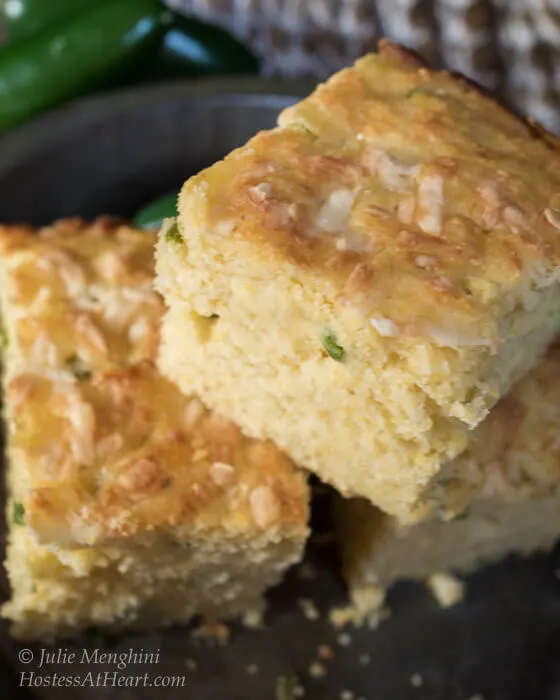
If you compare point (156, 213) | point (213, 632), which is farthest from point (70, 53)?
point (213, 632)

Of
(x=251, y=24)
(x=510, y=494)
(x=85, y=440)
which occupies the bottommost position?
(x=510, y=494)

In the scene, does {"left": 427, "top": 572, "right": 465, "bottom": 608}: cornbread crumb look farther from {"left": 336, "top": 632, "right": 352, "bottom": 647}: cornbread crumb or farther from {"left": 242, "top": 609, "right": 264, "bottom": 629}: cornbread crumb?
{"left": 242, "top": 609, "right": 264, "bottom": 629}: cornbread crumb

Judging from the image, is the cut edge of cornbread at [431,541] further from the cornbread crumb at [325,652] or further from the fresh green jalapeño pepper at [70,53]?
the fresh green jalapeño pepper at [70,53]

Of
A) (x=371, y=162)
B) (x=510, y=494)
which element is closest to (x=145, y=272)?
(x=371, y=162)

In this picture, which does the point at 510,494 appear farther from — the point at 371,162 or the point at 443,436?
the point at 371,162

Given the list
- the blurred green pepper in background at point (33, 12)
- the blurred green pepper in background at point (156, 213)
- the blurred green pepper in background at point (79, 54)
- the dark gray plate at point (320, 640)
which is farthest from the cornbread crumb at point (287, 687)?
the blurred green pepper in background at point (33, 12)

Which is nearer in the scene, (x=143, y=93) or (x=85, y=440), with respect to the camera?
(x=85, y=440)
